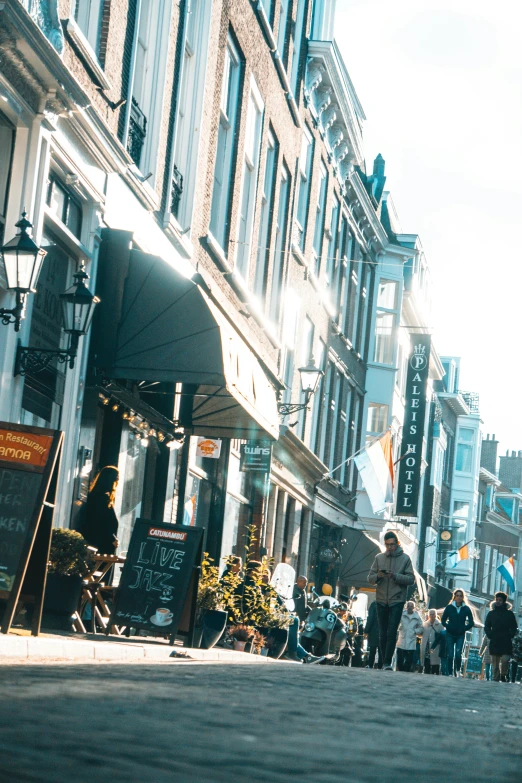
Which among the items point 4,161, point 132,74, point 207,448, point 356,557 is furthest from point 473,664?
point 4,161

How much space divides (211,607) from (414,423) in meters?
30.1

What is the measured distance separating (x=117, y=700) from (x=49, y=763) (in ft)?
6.05

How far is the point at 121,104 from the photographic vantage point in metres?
14.3

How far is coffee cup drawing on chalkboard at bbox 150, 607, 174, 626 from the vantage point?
12625mm

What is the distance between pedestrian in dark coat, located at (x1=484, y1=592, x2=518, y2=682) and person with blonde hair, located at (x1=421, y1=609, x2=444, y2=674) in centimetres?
506

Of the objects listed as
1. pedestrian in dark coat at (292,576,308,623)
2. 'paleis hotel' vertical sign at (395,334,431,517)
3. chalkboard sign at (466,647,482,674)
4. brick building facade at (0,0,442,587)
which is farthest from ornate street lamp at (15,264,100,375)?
'paleis hotel' vertical sign at (395,334,431,517)

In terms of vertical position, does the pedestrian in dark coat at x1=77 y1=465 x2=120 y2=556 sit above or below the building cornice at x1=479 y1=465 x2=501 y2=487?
below

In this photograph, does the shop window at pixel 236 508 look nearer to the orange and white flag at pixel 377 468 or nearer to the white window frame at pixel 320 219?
the orange and white flag at pixel 377 468

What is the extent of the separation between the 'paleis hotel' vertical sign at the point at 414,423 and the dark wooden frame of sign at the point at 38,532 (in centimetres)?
3458

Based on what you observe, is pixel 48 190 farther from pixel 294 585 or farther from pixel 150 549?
pixel 294 585

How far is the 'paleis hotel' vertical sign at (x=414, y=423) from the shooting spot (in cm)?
4391

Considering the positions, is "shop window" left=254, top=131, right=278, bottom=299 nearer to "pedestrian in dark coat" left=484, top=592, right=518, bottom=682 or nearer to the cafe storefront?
the cafe storefront

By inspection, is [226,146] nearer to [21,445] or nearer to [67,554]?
[67,554]

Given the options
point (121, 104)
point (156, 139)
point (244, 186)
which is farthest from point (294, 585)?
point (121, 104)
